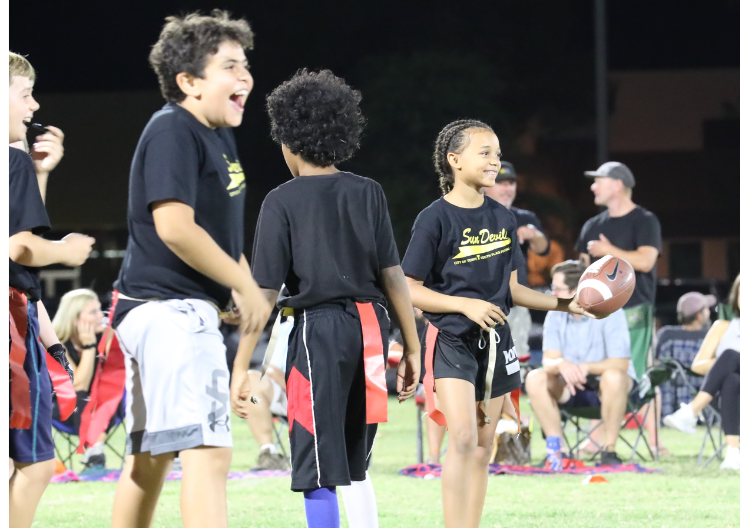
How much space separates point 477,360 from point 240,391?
1344 millimetres

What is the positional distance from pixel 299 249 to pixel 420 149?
69.2 feet

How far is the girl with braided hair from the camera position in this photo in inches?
171

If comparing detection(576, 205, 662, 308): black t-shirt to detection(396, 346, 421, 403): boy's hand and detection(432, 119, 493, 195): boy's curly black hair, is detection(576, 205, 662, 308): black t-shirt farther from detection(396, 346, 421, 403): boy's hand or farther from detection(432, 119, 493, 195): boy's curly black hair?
detection(396, 346, 421, 403): boy's hand

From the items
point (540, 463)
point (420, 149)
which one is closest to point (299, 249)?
point (540, 463)

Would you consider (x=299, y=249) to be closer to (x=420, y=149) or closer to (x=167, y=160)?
(x=167, y=160)

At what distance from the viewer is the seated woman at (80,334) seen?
827 centimetres

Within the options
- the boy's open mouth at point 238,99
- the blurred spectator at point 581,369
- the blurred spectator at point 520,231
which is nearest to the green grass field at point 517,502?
the blurred spectator at point 581,369

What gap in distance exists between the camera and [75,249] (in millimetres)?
3488

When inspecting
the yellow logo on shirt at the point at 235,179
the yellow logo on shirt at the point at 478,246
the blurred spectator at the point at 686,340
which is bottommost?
the blurred spectator at the point at 686,340

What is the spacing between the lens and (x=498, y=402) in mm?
4578

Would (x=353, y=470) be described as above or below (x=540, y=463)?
above

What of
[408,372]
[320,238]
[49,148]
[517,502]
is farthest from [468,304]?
[517,502]

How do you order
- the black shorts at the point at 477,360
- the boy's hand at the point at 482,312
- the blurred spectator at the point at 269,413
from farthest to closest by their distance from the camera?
the blurred spectator at the point at 269,413 < the black shorts at the point at 477,360 < the boy's hand at the point at 482,312

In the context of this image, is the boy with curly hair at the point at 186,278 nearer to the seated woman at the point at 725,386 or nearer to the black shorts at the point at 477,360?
the black shorts at the point at 477,360
